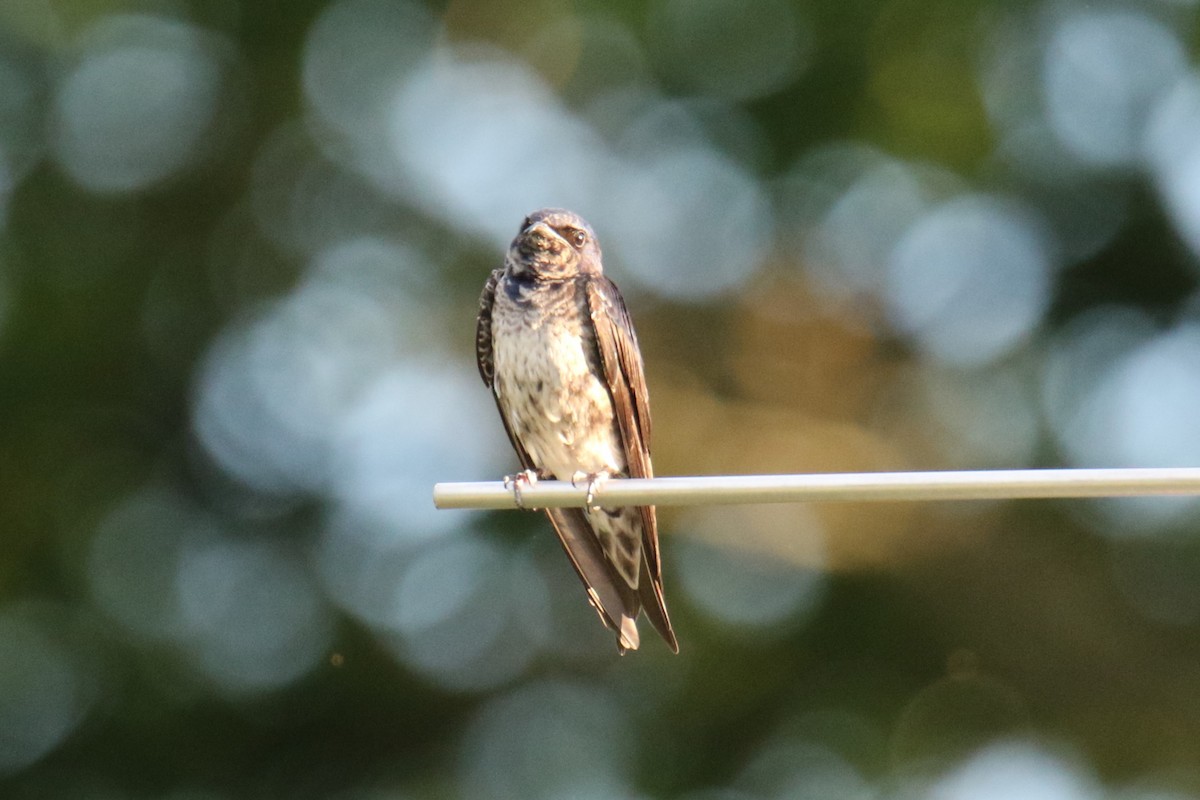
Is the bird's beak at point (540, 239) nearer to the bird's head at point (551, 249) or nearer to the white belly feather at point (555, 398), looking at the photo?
the bird's head at point (551, 249)

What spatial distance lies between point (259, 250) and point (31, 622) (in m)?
2.97

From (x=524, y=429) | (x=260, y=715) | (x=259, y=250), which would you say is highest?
(x=524, y=429)

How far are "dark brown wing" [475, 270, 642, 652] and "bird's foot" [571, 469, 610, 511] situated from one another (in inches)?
5.7

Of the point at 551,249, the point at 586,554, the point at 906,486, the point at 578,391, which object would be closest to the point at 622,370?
the point at 578,391

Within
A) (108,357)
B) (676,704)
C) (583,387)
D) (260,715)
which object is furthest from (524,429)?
(108,357)

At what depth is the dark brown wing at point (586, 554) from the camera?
543cm

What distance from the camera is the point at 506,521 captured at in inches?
406

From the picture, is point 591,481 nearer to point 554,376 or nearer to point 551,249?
point 554,376

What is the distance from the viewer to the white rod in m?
2.69

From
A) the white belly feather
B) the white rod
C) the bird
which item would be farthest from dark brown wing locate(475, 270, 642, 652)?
the white rod

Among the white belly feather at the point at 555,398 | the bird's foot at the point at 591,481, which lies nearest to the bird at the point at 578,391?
the white belly feather at the point at 555,398

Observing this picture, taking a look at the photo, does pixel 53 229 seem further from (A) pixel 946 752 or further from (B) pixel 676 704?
(A) pixel 946 752

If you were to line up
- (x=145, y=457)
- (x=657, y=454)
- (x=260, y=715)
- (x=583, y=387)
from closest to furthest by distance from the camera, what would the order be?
(x=583, y=387)
(x=657, y=454)
(x=260, y=715)
(x=145, y=457)

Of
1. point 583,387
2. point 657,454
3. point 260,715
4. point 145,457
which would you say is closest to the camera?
point 583,387
